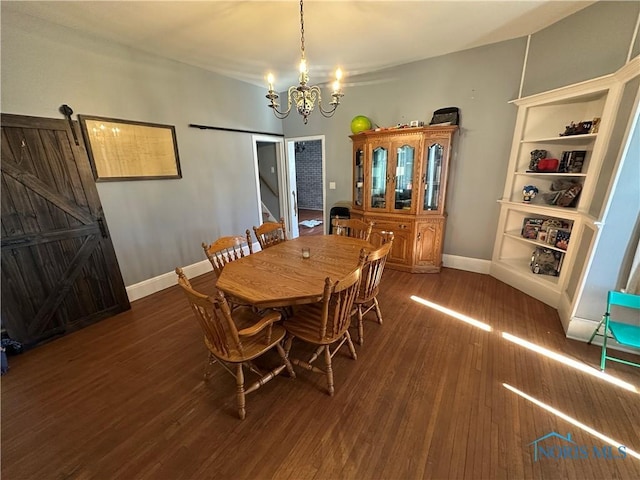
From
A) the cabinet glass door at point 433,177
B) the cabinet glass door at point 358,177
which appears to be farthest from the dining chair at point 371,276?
the cabinet glass door at point 358,177

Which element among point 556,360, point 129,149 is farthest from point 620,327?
point 129,149

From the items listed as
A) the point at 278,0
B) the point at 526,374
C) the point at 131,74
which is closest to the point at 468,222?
the point at 526,374

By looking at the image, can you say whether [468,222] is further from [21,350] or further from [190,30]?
[21,350]

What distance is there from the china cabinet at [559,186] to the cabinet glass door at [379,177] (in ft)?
4.95

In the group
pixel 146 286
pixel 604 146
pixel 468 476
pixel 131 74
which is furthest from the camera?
pixel 146 286

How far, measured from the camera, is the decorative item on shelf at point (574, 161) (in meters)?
2.64

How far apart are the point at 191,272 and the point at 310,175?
6.24 meters

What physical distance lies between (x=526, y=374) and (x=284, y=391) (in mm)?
1817

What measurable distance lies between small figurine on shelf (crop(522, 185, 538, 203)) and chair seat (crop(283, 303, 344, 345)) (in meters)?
2.89

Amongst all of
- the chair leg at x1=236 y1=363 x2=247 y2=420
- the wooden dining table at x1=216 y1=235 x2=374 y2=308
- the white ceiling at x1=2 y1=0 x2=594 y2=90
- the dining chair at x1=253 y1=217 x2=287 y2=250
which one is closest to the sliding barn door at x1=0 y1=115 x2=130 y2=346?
the white ceiling at x1=2 y1=0 x2=594 y2=90

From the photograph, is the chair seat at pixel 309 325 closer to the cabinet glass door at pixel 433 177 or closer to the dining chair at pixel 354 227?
the dining chair at pixel 354 227

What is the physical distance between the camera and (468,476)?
4.33ft

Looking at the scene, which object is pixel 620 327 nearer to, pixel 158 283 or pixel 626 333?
pixel 626 333

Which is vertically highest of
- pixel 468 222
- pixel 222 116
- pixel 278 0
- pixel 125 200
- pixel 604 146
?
pixel 278 0
